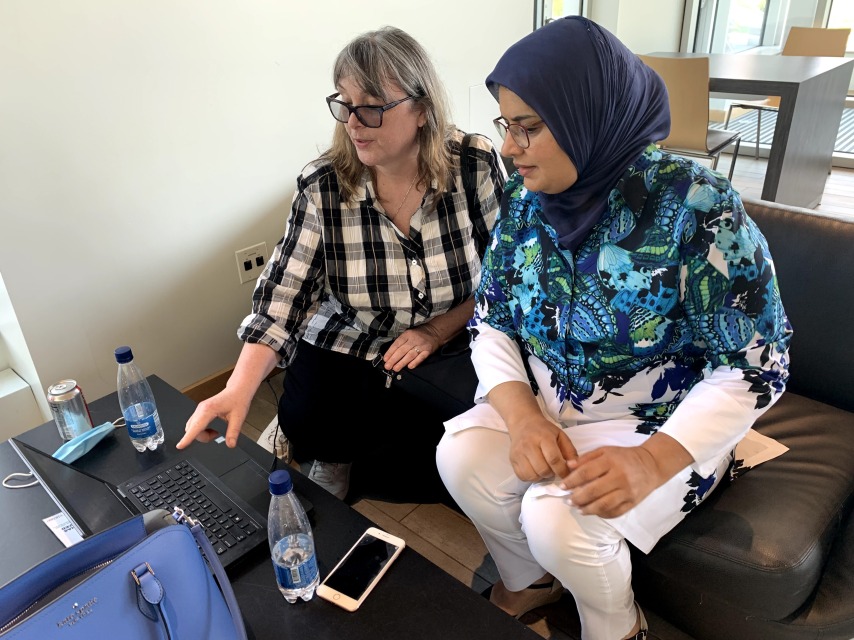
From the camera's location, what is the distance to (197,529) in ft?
2.64

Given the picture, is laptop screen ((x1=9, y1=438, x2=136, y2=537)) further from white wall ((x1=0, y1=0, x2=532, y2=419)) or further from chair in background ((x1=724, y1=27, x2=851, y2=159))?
Result: chair in background ((x1=724, y1=27, x2=851, y2=159))

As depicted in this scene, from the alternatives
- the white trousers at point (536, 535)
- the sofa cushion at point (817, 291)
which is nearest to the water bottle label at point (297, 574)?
the white trousers at point (536, 535)

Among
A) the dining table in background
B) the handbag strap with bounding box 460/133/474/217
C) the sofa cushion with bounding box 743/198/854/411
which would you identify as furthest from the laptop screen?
the dining table in background

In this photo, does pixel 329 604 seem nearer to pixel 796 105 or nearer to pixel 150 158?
pixel 150 158

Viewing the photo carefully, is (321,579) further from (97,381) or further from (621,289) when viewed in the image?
(97,381)

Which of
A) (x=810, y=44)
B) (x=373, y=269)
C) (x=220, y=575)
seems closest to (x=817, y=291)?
(x=373, y=269)

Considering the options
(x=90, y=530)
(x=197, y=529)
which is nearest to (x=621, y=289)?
(x=197, y=529)

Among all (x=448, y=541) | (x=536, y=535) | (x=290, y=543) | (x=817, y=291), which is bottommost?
(x=448, y=541)

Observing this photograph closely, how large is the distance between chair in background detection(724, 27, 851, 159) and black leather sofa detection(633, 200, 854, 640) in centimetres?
278

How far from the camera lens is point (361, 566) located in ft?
3.12

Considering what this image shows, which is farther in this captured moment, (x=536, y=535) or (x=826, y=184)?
(x=826, y=184)

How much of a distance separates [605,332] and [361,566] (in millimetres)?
549

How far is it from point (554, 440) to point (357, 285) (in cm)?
65

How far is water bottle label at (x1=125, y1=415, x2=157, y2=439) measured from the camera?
1190 mm
